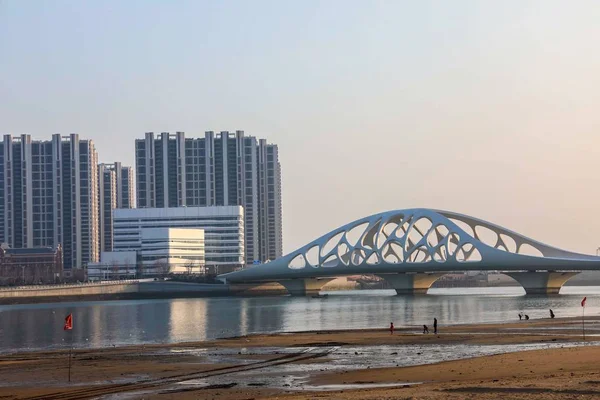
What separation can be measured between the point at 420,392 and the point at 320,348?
685 inches

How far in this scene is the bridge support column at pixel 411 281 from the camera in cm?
12975

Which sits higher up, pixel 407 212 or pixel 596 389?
pixel 407 212

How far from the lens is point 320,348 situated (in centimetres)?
4025

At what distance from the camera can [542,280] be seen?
122 meters

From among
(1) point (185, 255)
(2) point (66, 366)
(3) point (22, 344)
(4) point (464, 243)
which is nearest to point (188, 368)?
(2) point (66, 366)

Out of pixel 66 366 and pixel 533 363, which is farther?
pixel 66 366

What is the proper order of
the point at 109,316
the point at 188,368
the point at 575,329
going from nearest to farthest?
the point at 188,368 < the point at 575,329 < the point at 109,316

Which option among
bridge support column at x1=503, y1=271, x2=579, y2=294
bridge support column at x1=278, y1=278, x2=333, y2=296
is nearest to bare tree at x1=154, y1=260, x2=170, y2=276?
bridge support column at x1=278, y1=278, x2=333, y2=296

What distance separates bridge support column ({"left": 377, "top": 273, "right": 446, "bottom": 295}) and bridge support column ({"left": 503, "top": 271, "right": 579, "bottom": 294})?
11.3 meters

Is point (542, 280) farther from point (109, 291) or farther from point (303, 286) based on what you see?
point (109, 291)

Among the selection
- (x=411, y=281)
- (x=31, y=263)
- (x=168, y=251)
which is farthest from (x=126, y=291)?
(x=31, y=263)

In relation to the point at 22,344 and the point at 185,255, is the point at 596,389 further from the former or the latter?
the point at 185,255

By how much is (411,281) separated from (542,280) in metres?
17.0

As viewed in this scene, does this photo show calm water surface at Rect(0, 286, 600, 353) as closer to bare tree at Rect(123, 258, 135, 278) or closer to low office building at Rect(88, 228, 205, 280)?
low office building at Rect(88, 228, 205, 280)
